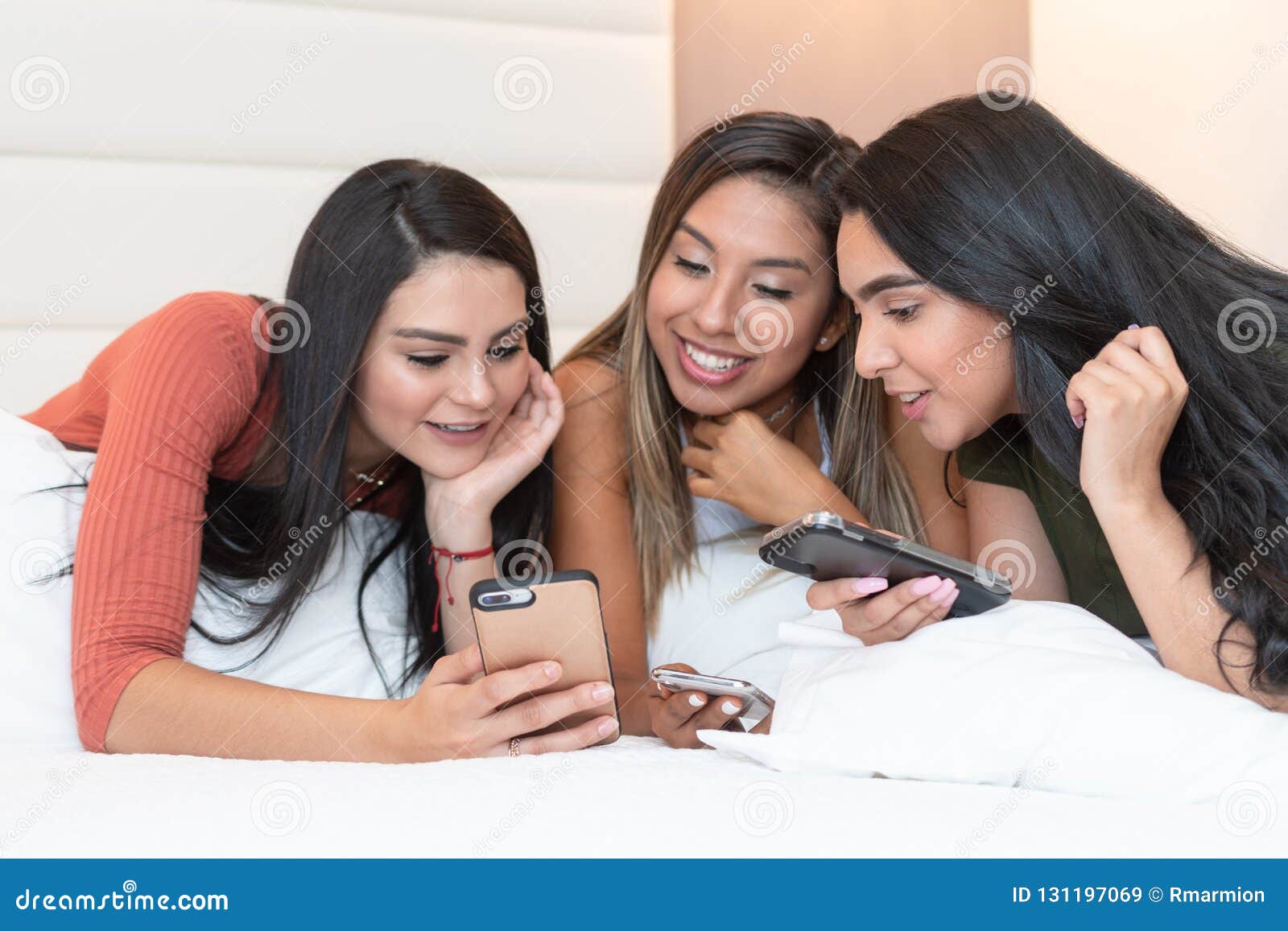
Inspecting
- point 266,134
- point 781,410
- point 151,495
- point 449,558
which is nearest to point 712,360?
point 781,410

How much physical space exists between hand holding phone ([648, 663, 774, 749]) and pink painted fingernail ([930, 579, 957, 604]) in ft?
0.71

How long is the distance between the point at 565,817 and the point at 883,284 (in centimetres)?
74

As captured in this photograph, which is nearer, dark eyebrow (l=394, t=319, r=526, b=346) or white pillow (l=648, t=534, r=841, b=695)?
dark eyebrow (l=394, t=319, r=526, b=346)

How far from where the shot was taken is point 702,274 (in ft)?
5.16

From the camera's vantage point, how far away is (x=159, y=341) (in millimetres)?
1329

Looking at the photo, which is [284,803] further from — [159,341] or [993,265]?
[993,265]

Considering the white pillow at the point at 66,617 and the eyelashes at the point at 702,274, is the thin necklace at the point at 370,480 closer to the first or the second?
the white pillow at the point at 66,617

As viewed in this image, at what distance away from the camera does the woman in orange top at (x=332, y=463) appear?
113 centimetres

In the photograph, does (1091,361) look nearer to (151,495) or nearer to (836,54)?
(151,495)

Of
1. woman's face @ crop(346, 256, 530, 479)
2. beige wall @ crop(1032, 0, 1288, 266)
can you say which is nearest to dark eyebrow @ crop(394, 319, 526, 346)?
woman's face @ crop(346, 256, 530, 479)

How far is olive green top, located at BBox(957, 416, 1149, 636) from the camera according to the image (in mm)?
1346

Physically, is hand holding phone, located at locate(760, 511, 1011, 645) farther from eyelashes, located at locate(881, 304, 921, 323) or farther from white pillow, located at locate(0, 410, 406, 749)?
white pillow, located at locate(0, 410, 406, 749)

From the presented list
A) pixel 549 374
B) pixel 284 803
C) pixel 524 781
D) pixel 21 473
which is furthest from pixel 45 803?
pixel 549 374

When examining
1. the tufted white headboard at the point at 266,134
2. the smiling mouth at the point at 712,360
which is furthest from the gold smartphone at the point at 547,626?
the tufted white headboard at the point at 266,134
